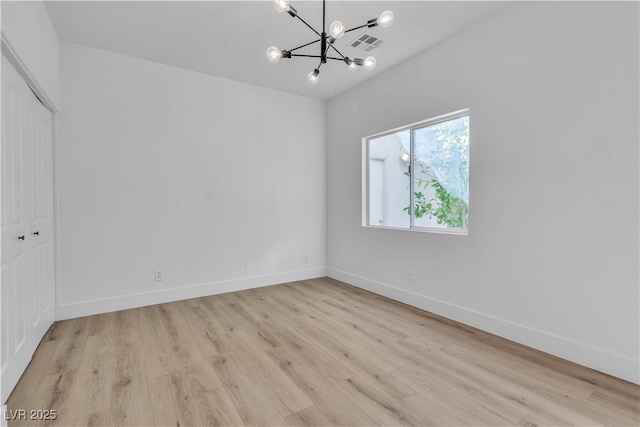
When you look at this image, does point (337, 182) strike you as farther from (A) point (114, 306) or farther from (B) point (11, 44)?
(B) point (11, 44)

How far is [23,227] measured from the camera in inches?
86.8

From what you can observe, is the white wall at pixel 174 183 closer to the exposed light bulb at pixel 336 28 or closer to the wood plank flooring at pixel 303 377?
the wood plank flooring at pixel 303 377

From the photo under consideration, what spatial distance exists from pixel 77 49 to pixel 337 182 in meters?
3.52

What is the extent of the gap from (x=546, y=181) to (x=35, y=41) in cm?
417

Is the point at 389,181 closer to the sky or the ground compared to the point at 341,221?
closer to the sky

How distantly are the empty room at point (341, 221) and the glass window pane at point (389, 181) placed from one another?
4 cm

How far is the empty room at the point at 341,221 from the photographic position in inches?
76.3

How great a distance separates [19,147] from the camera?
7.11ft

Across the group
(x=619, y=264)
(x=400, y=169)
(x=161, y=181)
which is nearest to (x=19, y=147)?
(x=161, y=181)

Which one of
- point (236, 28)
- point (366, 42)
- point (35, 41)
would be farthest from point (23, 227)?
point (366, 42)

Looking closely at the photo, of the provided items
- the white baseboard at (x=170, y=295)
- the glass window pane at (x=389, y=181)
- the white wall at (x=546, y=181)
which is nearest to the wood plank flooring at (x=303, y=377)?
the white baseboard at (x=170, y=295)

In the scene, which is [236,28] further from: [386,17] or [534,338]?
[534,338]

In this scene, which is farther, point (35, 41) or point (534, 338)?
point (534, 338)

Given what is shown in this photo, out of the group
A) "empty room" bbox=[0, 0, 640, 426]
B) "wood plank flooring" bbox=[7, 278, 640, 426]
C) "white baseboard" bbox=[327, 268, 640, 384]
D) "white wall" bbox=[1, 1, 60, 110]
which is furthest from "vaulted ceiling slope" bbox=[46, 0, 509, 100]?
"wood plank flooring" bbox=[7, 278, 640, 426]
